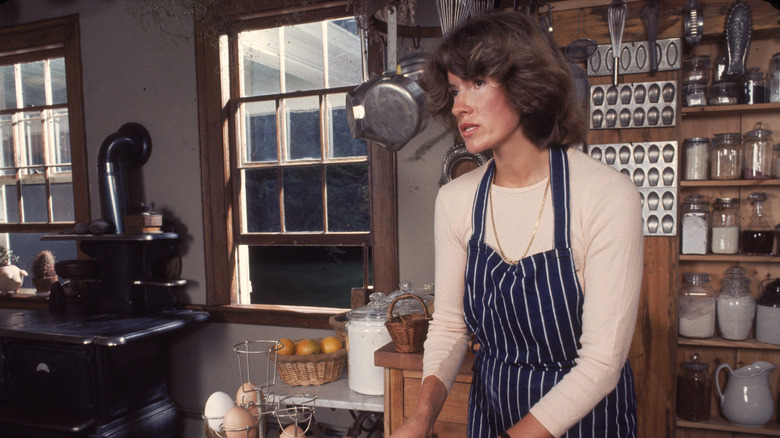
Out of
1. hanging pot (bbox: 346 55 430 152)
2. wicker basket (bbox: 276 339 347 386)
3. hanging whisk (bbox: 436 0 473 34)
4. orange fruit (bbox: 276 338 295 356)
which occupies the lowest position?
wicker basket (bbox: 276 339 347 386)

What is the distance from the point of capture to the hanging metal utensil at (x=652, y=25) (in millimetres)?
2299

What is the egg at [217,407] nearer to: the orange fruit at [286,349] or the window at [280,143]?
the orange fruit at [286,349]

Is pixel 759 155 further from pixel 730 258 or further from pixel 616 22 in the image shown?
pixel 616 22

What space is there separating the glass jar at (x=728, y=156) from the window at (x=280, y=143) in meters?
1.70

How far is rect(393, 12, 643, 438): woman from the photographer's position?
101cm

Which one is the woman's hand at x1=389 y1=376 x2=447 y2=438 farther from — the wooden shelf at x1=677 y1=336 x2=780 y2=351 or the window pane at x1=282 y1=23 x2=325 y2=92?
the window pane at x1=282 y1=23 x2=325 y2=92

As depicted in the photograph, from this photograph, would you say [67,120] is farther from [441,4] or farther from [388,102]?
[441,4]

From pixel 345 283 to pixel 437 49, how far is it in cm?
1220

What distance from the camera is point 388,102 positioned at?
208 cm

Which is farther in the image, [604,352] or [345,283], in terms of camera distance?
[345,283]

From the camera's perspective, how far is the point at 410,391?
5.81 feet

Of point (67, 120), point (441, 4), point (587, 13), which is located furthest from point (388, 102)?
point (67, 120)

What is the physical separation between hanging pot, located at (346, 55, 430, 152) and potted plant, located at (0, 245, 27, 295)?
307 cm

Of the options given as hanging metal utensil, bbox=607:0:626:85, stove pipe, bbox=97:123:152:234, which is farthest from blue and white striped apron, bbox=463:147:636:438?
stove pipe, bbox=97:123:152:234
